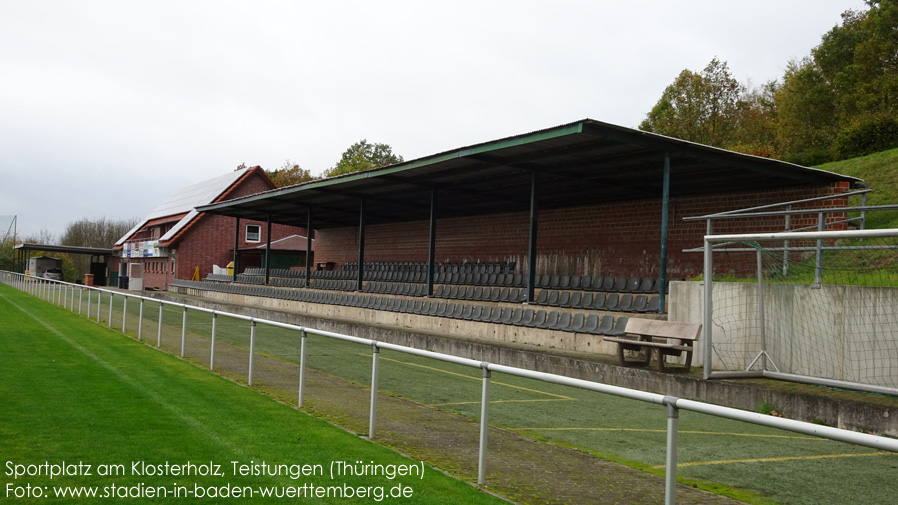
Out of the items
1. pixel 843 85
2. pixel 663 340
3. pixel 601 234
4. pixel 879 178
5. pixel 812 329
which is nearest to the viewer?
pixel 812 329

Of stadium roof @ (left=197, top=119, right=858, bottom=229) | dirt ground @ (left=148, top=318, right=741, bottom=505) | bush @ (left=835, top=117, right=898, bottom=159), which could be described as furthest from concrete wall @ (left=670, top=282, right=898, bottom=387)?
bush @ (left=835, top=117, right=898, bottom=159)

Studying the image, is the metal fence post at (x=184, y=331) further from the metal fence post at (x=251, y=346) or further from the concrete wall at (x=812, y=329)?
the concrete wall at (x=812, y=329)

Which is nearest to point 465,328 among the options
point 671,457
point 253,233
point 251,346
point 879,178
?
point 251,346

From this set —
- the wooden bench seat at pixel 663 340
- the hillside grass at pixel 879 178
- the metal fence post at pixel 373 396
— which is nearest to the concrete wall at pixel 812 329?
the wooden bench seat at pixel 663 340

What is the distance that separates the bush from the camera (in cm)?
2769

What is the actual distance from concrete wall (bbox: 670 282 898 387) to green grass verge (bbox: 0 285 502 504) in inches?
293

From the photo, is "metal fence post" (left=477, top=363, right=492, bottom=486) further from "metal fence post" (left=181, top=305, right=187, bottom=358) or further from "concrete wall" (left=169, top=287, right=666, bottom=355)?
"concrete wall" (left=169, top=287, right=666, bottom=355)

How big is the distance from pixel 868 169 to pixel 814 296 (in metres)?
14.9

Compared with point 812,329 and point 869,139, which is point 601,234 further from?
point 812,329

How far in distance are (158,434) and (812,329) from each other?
926cm

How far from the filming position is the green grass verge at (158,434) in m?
5.20

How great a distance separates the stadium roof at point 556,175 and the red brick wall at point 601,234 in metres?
0.37

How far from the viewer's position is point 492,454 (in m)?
5.92

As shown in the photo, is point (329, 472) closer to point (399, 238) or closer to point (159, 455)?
point (159, 455)
